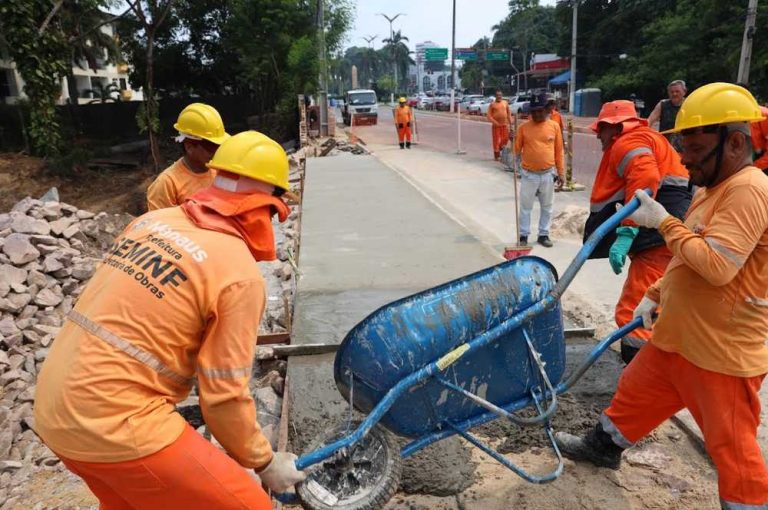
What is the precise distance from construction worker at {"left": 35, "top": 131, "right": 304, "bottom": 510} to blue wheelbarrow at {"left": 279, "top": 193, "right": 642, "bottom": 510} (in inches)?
19.7

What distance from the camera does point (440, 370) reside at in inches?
85.2

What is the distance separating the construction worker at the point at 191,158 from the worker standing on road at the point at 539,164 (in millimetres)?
4091

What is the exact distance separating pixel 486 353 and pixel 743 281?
971 mm

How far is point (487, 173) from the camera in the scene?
12.3 metres

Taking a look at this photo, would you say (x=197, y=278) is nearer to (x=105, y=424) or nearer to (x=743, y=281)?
(x=105, y=424)

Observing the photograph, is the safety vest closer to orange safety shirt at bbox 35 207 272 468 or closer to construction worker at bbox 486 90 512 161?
orange safety shirt at bbox 35 207 272 468

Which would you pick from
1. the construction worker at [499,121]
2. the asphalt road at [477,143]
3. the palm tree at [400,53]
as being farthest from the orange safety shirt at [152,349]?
the palm tree at [400,53]

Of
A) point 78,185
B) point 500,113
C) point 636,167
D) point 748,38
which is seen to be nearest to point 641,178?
point 636,167

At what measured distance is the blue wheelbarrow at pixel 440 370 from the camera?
7.25 ft

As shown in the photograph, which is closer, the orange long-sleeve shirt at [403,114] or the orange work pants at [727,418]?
the orange work pants at [727,418]

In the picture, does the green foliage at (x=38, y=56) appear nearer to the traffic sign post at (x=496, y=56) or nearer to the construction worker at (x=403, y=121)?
the construction worker at (x=403, y=121)

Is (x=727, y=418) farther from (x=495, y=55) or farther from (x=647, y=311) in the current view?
(x=495, y=55)

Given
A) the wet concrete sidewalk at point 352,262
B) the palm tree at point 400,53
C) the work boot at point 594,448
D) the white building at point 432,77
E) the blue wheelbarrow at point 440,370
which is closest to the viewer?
the blue wheelbarrow at point 440,370

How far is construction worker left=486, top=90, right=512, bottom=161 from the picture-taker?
1305 cm
